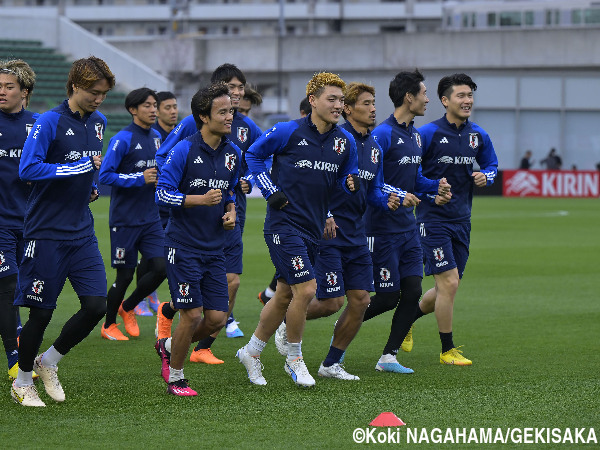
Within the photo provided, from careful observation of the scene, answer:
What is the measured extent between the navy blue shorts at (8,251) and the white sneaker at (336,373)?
8.24ft

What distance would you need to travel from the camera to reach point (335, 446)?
6164mm

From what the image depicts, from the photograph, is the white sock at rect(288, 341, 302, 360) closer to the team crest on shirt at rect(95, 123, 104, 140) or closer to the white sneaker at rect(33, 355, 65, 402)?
the white sneaker at rect(33, 355, 65, 402)

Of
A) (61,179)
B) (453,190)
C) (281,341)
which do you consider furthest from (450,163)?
(61,179)

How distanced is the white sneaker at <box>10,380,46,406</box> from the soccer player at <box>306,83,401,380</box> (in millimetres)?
2270

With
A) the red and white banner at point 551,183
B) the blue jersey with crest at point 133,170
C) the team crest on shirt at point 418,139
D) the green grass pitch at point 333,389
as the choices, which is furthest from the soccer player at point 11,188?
the red and white banner at point 551,183

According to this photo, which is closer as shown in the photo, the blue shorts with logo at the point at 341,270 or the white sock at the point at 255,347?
the white sock at the point at 255,347

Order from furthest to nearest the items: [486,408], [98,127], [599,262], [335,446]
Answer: [599,262] → [98,127] → [486,408] → [335,446]

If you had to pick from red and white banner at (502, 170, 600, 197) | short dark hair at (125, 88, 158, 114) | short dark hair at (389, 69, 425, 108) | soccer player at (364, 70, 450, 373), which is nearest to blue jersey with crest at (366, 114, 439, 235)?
soccer player at (364, 70, 450, 373)

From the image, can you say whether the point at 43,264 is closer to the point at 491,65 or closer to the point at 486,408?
the point at 486,408

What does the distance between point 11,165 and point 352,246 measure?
2704 mm

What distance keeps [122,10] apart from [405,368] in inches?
3533

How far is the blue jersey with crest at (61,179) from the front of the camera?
7.28 m

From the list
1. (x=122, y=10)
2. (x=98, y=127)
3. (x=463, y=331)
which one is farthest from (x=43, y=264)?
(x=122, y=10)

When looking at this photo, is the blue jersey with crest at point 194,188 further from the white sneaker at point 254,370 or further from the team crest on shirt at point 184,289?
the white sneaker at point 254,370
